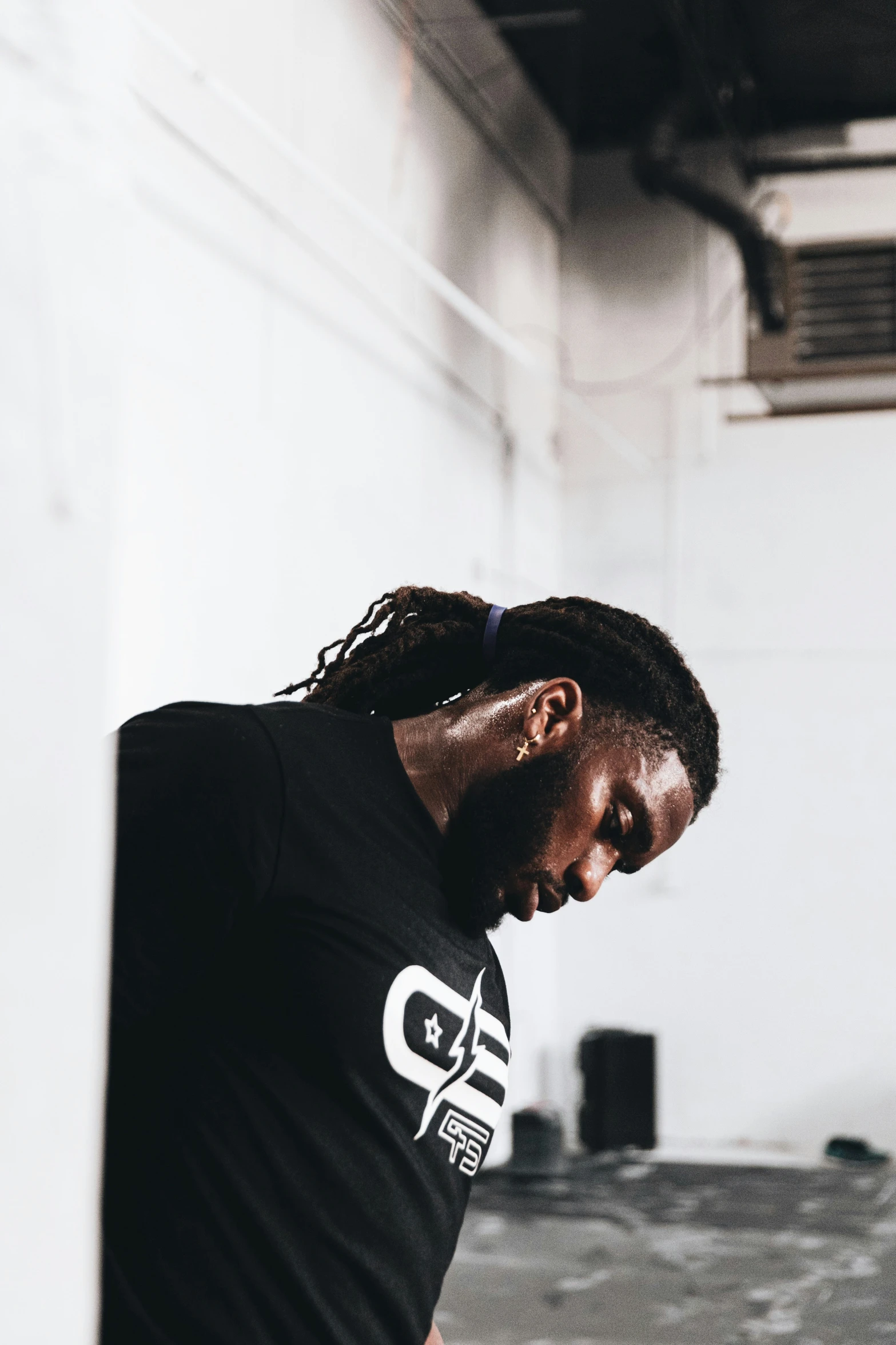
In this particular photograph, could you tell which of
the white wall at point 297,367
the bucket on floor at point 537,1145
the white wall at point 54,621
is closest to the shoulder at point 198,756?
the white wall at point 54,621

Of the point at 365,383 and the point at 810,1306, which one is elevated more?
the point at 365,383

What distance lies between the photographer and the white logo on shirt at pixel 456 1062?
1.12 meters

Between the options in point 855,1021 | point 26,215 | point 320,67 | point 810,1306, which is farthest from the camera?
point 855,1021

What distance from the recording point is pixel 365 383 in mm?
4137

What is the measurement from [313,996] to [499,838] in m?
0.27

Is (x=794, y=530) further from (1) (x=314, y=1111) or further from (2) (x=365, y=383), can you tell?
(1) (x=314, y=1111)

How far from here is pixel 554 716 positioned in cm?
133

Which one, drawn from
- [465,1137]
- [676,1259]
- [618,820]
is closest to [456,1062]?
[465,1137]

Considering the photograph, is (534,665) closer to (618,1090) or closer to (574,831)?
(574,831)

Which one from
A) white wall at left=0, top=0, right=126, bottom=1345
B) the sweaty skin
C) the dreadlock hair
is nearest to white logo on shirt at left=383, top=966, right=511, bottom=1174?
the sweaty skin

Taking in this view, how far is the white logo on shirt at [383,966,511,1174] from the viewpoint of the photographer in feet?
3.68

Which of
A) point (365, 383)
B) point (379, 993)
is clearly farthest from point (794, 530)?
point (379, 993)

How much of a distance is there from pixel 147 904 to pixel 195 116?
8.49 ft

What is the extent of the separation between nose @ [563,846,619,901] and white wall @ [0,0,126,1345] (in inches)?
32.9
